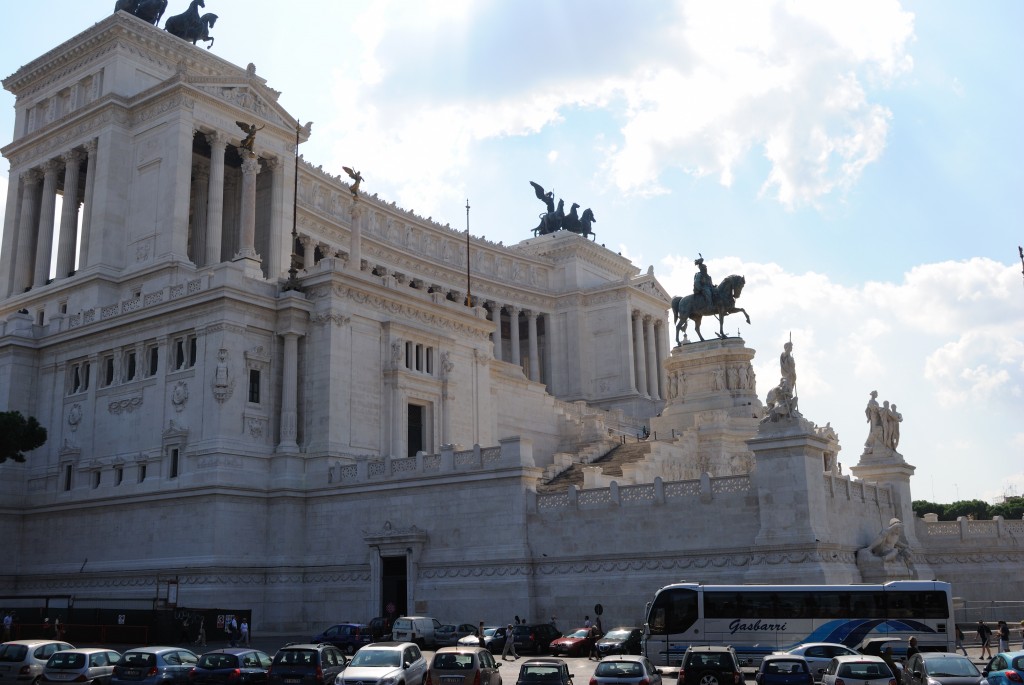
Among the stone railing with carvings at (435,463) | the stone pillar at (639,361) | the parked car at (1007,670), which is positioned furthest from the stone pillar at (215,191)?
the parked car at (1007,670)

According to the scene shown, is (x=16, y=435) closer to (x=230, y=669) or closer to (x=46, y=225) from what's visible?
(x=46, y=225)

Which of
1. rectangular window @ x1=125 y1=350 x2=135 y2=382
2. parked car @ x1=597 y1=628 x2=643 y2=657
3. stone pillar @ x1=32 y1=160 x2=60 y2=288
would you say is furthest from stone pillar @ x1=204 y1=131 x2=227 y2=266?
parked car @ x1=597 y1=628 x2=643 y2=657

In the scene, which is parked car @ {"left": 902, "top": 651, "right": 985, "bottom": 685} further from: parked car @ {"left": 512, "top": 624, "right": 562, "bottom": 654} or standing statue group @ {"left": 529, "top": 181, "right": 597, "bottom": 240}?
standing statue group @ {"left": 529, "top": 181, "right": 597, "bottom": 240}

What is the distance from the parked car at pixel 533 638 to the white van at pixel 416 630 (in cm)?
336

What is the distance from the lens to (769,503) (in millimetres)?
39438

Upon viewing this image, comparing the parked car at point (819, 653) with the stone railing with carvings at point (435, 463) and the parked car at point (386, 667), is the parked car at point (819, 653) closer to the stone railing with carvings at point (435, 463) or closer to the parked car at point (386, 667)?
the parked car at point (386, 667)

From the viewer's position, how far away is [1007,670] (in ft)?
75.8

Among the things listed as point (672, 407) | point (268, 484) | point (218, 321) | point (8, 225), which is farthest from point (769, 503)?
point (8, 225)

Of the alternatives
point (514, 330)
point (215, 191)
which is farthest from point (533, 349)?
point (215, 191)

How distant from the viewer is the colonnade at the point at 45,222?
72750mm

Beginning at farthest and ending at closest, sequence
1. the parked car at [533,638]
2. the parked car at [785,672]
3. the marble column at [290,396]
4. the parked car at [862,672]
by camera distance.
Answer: the marble column at [290,396] < the parked car at [533,638] < the parked car at [785,672] < the parked car at [862,672]

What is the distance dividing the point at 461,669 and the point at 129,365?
127 ft

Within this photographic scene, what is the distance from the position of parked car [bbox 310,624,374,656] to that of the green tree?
23040 mm

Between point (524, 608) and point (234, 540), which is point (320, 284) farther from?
point (524, 608)
